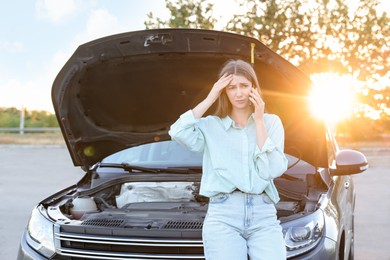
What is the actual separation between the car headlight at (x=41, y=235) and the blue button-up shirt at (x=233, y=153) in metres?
1.22

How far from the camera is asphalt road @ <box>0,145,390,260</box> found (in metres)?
6.91

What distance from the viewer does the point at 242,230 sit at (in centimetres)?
272

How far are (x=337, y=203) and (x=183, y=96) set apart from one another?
4.96ft

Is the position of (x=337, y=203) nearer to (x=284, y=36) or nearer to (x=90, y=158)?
(x=90, y=158)

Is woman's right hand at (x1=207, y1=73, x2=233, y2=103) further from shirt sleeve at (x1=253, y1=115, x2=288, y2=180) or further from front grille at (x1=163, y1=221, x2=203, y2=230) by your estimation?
front grille at (x1=163, y1=221, x2=203, y2=230)

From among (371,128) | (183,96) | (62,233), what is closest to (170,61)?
(183,96)

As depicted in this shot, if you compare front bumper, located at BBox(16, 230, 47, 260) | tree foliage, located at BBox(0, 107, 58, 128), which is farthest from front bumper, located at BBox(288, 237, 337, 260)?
tree foliage, located at BBox(0, 107, 58, 128)

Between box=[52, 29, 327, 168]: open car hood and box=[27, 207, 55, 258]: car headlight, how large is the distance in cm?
102

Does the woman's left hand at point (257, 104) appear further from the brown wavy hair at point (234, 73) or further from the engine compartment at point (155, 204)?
the engine compartment at point (155, 204)

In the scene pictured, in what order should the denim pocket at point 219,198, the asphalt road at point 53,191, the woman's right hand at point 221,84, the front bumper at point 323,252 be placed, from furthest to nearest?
the asphalt road at point 53,191, the front bumper at point 323,252, the woman's right hand at point 221,84, the denim pocket at point 219,198

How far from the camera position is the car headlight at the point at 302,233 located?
3.27 metres

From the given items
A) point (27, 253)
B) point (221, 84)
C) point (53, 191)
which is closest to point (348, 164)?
point (221, 84)

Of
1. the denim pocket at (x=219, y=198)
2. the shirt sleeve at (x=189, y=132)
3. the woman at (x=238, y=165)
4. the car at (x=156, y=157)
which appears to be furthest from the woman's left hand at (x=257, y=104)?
the car at (x=156, y=157)

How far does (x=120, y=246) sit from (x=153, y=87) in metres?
1.69
